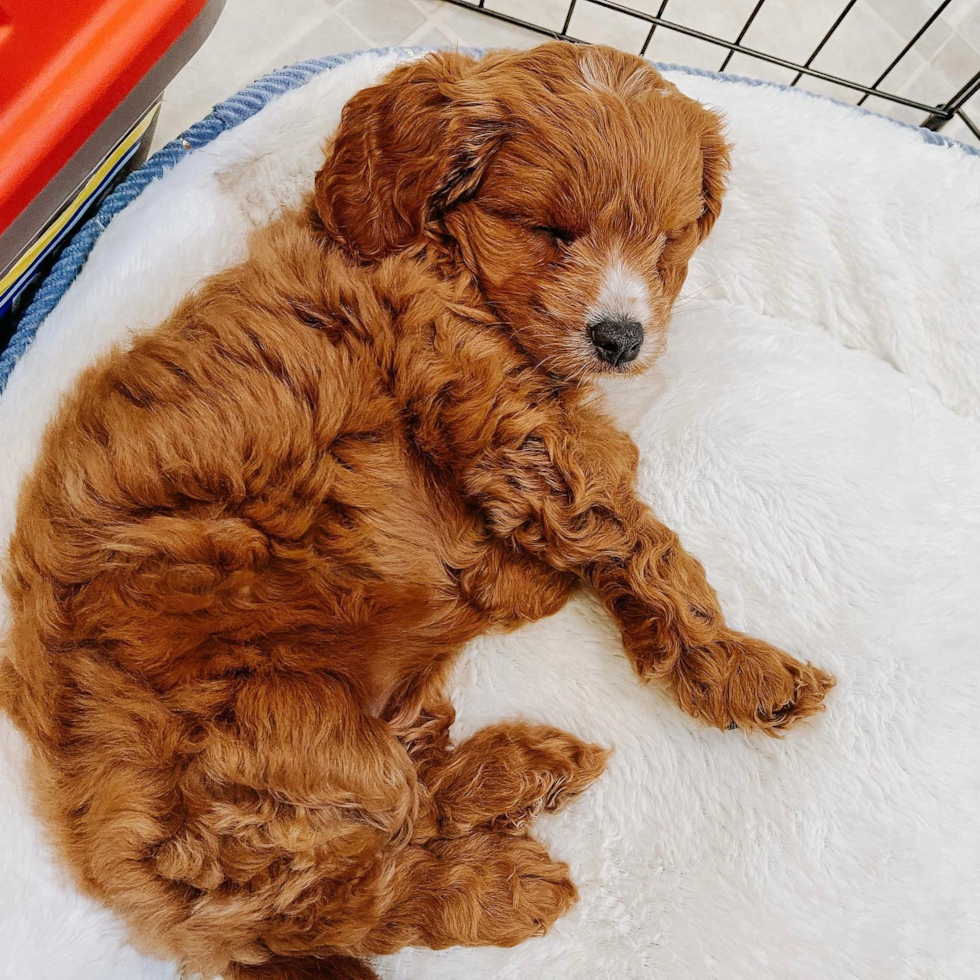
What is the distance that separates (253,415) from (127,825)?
2.26ft

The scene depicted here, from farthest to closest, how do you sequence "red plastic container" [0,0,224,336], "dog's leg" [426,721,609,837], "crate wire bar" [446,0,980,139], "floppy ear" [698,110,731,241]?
"crate wire bar" [446,0,980,139]
"floppy ear" [698,110,731,241]
"dog's leg" [426,721,609,837]
"red plastic container" [0,0,224,336]

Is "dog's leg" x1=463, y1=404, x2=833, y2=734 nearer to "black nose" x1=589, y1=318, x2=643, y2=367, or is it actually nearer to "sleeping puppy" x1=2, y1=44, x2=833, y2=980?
"sleeping puppy" x1=2, y1=44, x2=833, y2=980

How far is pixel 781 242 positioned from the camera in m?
2.09

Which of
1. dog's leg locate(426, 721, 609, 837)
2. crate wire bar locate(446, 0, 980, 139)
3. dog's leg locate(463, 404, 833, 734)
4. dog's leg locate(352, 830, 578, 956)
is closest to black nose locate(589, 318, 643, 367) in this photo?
dog's leg locate(463, 404, 833, 734)

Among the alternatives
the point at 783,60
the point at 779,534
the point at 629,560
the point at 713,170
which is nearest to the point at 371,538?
the point at 629,560

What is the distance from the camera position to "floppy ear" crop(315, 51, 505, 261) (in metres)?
1.54

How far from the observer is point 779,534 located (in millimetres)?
1911

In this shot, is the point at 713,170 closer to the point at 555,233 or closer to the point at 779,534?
the point at 555,233

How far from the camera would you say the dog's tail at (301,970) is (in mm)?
1518

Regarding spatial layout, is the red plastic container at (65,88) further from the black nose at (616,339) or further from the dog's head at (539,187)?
the black nose at (616,339)

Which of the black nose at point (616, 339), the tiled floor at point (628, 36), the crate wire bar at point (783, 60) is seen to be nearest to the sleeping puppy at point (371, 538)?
the black nose at point (616, 339)

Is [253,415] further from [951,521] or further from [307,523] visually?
[951,521]

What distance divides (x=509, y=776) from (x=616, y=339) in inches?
35.4

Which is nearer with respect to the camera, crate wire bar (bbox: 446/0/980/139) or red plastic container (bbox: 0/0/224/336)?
red plastic container (bbox: 0/0/224/336)
